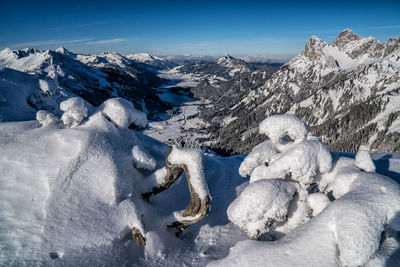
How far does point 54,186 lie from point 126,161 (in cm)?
437

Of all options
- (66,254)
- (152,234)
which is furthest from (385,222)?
(66,254)

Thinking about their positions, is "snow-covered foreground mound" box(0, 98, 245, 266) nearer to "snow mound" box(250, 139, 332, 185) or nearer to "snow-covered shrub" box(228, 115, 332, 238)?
"snow-covered shrub" box(228, 115, 332, 238)

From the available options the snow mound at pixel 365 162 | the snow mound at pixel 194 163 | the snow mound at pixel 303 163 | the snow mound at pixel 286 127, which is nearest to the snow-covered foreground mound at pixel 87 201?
the snow mound at pixel 194 163

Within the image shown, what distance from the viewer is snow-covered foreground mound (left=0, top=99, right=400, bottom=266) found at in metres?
7.80

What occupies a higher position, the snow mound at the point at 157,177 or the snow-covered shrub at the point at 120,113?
the snow-covered shrub at the point at 120,113

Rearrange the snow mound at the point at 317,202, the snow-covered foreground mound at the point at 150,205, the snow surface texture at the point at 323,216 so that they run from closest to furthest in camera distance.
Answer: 1. the snow surface texture at the point at 323,216
2. the snow-covered foreground mound at the point at 150,205
3. the snow mound at the point at 317,202

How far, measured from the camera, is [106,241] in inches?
427

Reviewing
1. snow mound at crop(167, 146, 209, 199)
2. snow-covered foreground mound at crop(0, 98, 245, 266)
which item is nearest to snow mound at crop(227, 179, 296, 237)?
snow mound at crop(167, 146, 209, 199)

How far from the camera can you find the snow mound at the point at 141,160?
14.6m

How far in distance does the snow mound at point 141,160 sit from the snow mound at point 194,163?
2.43 m

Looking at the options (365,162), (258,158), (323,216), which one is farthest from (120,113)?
(365,162)

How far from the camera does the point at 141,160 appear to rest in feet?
48.1

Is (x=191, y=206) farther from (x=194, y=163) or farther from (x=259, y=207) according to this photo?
(x=259, y=207)

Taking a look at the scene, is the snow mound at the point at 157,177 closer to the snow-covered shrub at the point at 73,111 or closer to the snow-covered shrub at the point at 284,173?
the snow-covered shrub at the point at 284,173
